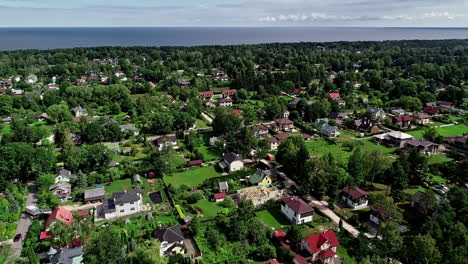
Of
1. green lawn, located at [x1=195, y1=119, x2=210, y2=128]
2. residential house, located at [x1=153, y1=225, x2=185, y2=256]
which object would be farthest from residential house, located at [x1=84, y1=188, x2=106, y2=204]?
green lawn, located at [x1=195, y1=119, x2=210, y2=128]

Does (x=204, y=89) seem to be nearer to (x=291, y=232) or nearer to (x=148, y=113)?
(x=148, y=113)

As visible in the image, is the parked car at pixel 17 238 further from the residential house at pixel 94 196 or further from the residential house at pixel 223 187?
the residential house at pixel 223 187

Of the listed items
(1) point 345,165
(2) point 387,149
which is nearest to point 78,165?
(1) point 345,165

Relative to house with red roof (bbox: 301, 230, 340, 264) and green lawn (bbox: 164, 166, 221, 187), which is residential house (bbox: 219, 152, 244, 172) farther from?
house with red roof (bbox: 301, 230, 340, 264)

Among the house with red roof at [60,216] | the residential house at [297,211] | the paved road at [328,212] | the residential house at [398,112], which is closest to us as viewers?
the house with red roof at [60,216]

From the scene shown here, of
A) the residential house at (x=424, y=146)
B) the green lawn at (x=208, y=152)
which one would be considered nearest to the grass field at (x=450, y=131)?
the residential house at (x=424, y=146)
